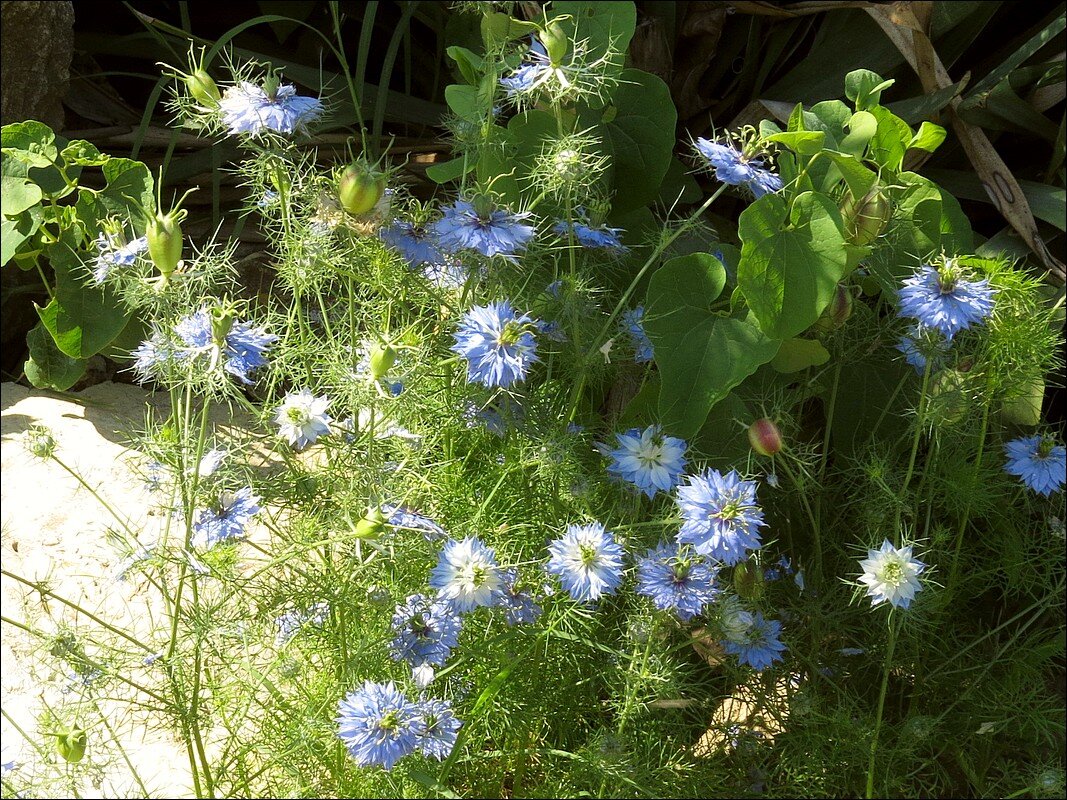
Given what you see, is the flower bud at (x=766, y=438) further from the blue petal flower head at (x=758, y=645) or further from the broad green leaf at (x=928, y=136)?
the broad green leaf at (x=928, y=136)

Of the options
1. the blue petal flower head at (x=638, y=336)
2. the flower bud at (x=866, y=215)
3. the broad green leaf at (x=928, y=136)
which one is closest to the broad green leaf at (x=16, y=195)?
the blue petal flower head at (x=638, y=336)

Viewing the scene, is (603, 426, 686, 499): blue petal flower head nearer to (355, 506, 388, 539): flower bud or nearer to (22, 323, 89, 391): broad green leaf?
(355, 506, 388, 539): flower bud

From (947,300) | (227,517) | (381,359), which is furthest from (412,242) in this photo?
(947,300)

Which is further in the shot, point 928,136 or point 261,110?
point 928,136

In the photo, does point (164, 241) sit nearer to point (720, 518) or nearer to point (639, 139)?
point (720, 518)

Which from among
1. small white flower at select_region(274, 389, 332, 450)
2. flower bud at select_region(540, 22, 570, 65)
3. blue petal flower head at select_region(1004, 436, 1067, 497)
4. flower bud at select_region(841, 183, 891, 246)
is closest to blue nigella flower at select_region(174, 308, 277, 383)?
small white flower at select_region(274, 389, 332, 450)
